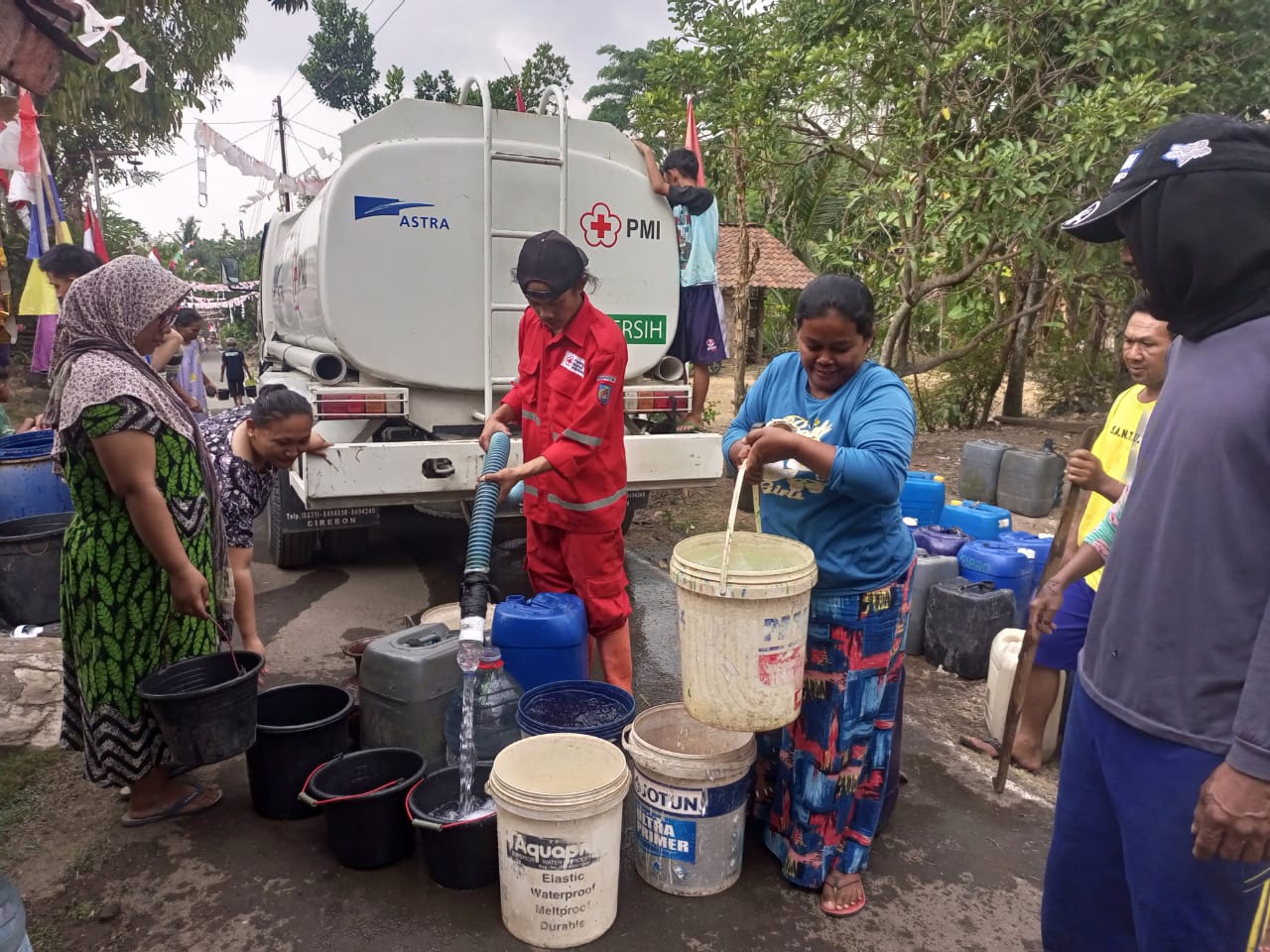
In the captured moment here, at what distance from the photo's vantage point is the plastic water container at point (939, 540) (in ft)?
16.1

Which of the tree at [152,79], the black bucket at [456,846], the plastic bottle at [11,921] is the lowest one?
the black bucket at [456,846]

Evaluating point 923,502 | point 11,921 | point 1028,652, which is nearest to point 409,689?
point 11,921

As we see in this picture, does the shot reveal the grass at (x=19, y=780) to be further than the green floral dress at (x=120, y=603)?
Yes

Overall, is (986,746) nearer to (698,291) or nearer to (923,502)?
(923,502)

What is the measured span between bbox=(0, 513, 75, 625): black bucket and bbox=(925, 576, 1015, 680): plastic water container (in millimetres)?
4452

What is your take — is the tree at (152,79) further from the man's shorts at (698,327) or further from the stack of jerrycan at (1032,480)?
the stack of jerrycan at (1032,480)

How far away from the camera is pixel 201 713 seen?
8.02 feet

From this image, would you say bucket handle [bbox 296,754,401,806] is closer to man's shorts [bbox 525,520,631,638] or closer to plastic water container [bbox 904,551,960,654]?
man's shorts [bbox 525,520,631,638]

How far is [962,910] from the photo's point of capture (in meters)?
2.60

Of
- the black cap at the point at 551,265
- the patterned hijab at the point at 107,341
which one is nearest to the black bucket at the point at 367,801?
the patterned hijab at the point at 107,341

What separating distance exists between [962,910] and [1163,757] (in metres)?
1.46

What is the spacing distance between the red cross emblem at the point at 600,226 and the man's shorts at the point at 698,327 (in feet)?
3.33

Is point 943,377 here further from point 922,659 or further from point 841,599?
point 841,599

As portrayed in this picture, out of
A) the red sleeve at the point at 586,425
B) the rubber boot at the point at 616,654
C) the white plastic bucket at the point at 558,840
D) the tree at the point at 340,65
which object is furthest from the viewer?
the tree at the point at 340,65
